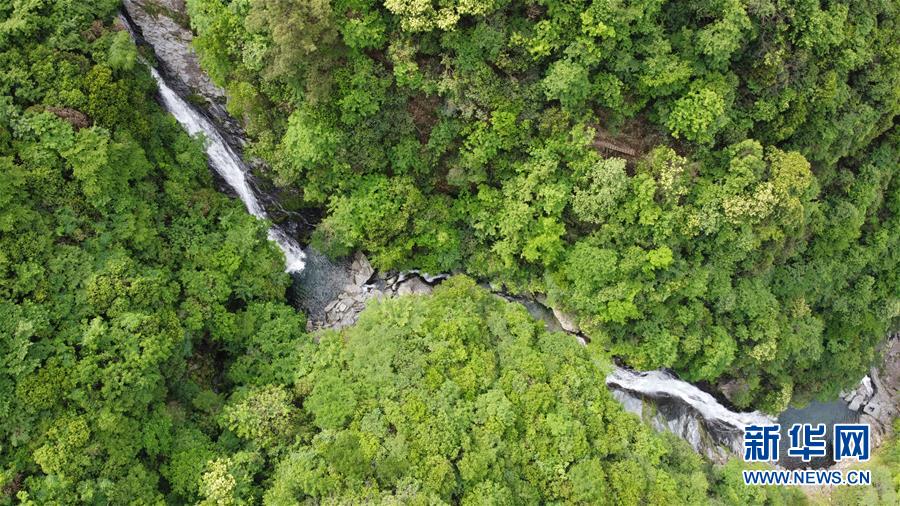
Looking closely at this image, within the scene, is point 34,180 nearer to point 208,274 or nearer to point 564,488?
point 208,274

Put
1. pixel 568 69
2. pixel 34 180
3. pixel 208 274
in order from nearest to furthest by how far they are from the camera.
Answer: pixel 34 180 → pixel 568 69 → pixel 208 274

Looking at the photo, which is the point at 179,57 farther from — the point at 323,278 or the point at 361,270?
the point at 361,270

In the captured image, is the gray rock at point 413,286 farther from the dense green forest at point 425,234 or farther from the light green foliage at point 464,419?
the light green foliage at point 464,419

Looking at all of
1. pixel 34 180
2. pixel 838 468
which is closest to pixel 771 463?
pixel 838 468

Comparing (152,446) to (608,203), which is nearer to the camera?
(152,446)
